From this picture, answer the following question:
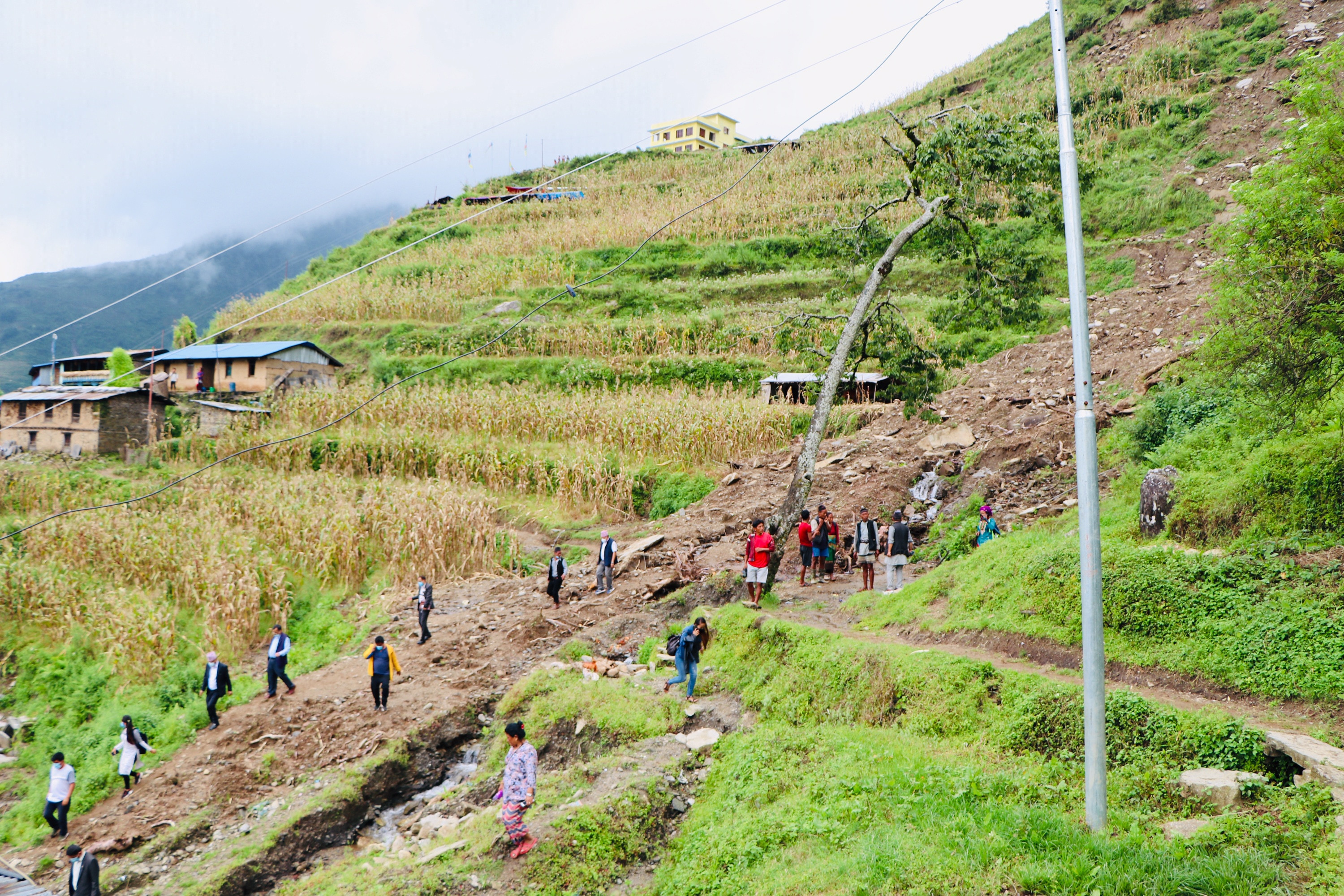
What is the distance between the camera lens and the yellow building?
76.3 meters

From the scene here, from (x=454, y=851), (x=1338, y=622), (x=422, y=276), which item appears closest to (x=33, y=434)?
(x=422, y=276)

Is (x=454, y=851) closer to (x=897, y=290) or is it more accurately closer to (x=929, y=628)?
(x=929, y=628)

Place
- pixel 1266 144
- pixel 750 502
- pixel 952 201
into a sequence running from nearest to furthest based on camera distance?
pixel 952 201, pixel 750 502, pixel 1266 144

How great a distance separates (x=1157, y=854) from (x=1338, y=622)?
162 inches

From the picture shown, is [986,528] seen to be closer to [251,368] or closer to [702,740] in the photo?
[702,740]

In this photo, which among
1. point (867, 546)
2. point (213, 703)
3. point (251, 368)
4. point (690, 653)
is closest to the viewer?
point (690, 653)

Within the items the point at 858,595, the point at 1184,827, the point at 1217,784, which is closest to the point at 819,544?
the point at 858,595

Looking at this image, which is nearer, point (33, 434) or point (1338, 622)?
point (1338, 622)

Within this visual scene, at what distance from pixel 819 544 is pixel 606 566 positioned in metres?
4.49

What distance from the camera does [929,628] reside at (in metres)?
11.5

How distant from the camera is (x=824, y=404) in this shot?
13.9 metres

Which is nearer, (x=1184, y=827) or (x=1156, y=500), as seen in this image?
(x=1184, y=827)

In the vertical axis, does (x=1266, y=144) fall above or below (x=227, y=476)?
above

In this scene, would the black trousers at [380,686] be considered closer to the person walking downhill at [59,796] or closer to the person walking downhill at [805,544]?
the person walking downhill at [59,796]
